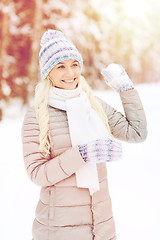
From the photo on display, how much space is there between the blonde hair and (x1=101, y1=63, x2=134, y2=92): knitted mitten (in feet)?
0.47

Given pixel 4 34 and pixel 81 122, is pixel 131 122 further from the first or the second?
pixel 4 34

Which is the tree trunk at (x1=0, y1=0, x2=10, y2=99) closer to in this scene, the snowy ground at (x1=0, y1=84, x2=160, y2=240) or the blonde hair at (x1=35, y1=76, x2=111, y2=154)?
the snowy ground at (x1=0, y1=84, x2=160, y2=240)

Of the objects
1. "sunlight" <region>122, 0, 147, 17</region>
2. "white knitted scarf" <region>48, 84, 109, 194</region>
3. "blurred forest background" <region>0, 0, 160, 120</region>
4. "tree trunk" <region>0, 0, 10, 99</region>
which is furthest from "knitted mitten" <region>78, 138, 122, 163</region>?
"sunlight" <region>122, 0, 147, 17</region>

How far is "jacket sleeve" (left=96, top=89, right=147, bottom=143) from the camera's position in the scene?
197cm

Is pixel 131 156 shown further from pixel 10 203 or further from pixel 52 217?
pixel 52 217

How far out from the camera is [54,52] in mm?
1923

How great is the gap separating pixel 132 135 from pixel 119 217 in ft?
7.26

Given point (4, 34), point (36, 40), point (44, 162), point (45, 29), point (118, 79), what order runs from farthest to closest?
point (45, 29), point (4, 34), point (36, 40), point (118, 79), point (44, 162)

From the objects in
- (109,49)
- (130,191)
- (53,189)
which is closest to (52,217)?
(53,189)

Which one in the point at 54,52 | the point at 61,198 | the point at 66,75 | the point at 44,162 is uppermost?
the point at 54,52

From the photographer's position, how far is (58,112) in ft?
6.30

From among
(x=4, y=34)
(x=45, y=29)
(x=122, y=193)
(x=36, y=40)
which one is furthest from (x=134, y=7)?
(x=122, y=193)

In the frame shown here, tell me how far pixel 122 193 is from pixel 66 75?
118 inches

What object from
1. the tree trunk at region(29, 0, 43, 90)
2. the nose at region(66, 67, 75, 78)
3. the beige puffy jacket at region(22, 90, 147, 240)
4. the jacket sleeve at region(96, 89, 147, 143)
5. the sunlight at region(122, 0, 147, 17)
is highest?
the sunlight at region(122, 0, 147, 17)
